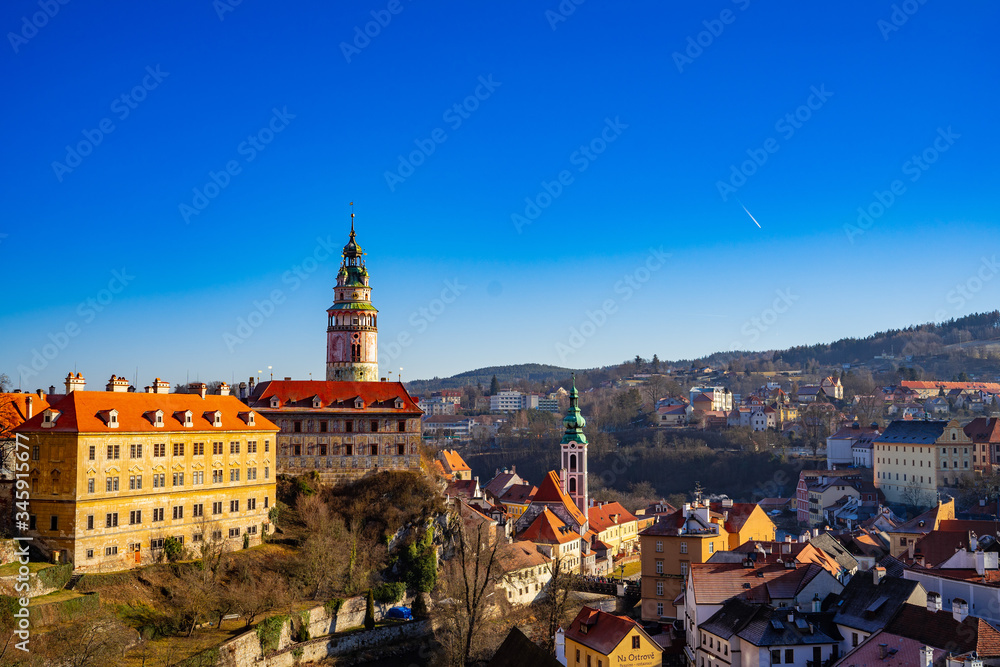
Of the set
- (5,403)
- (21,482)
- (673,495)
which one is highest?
(5,403)

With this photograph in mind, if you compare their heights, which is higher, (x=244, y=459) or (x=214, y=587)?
(x=244, y=459)

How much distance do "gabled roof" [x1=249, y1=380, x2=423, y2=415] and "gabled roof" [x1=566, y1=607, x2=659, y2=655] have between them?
63.8 feet

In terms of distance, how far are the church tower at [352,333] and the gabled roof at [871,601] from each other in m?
38.0

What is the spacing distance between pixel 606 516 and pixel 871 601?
50.5 m

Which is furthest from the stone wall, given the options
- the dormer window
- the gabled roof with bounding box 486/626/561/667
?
the gabled roof with bounding box 486/626/561/667

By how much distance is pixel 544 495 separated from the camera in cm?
8131

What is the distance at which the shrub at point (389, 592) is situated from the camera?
48812mm

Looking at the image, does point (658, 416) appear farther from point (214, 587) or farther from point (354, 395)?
point (214, 587)

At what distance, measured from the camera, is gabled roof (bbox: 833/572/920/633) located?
33.1m

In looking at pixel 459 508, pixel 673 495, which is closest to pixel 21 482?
pixel 459 508

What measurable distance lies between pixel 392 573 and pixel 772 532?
98.2ft

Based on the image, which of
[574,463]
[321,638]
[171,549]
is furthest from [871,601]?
[574,463]

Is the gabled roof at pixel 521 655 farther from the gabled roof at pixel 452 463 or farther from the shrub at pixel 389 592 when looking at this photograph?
the gabled roof at pixel 452 463

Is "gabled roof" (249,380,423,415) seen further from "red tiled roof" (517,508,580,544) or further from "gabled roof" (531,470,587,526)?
"gabled roof" (531,470,587,526)
